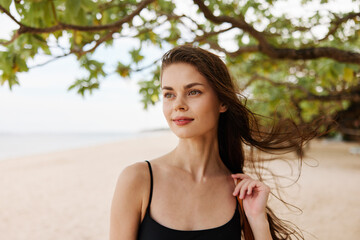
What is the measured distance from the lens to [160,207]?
5.48 ft

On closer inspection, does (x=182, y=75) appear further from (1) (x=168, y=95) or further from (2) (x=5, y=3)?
A: (2) (x=5, y=3)

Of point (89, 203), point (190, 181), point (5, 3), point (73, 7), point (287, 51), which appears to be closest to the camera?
point (73, 7)

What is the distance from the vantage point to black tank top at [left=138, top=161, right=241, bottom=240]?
5.18 ft

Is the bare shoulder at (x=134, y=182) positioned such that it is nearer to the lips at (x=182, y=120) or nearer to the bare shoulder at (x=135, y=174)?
the bare shoulder at (x=135, y=174)

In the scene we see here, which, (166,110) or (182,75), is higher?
(182,75)

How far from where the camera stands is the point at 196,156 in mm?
1890

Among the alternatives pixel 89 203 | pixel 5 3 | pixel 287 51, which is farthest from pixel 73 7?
pixel 89 203

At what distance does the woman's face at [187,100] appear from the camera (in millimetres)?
1689

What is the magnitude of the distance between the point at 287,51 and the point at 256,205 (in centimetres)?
225

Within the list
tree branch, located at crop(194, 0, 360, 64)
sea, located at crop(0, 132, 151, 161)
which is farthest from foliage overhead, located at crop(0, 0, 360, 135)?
sea, located at crop(0, 132, 151, 161)

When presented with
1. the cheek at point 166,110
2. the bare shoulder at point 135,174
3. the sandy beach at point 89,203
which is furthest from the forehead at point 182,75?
the sandy beach at point 89,203

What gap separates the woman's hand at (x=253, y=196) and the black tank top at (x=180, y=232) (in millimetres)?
119

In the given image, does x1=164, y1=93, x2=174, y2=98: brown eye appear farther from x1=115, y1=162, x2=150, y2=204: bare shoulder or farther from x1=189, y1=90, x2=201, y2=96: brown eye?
x1=115, y1=162, x2=150, y2=204: bare shoulder

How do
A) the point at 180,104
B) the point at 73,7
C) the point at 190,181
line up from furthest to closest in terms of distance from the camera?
the point at 190,181, the point at 180,104, the point at 73,7
